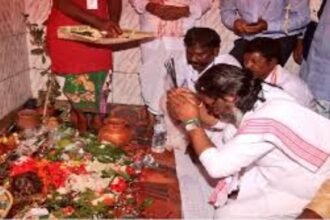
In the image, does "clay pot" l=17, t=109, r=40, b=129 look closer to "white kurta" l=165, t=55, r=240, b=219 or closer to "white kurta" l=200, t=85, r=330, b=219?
"white kurta" l=165, t=55, r=240, b=219

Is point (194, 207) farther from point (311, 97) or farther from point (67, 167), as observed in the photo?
point (311, 97)

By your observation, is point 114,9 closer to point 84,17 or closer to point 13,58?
point 84,17

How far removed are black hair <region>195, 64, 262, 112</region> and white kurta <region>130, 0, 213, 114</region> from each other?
1576 mm

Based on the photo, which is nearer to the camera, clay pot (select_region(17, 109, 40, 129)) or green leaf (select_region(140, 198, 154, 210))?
green leaf (select_region(140, 198, 154, 210))

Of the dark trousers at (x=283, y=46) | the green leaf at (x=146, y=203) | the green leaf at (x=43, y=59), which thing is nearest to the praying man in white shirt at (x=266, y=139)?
the green leaf at (x=146, y=203)

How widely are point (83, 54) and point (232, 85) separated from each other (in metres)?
1.64

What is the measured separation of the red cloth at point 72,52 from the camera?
10.5ft

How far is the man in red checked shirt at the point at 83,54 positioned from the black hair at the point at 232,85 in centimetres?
139

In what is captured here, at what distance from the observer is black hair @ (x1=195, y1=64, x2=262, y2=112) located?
5.98ft

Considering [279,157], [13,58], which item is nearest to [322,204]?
[279,157]

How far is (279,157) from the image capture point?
191 cm

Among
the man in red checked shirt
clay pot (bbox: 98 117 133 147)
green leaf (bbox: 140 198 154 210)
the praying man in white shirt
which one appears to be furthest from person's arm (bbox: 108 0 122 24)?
the praying man in white shirt

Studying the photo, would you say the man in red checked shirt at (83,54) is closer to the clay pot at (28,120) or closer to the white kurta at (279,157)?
the clay pot at (28,120)

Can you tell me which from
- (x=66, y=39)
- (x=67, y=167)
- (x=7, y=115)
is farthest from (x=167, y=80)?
(x=7, y=115)
